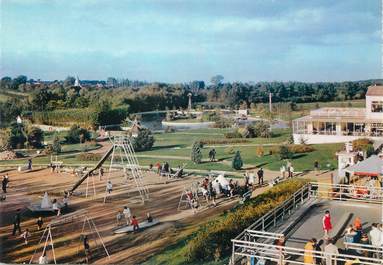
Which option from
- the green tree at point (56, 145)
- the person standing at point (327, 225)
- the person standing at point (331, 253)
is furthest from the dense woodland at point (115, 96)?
the person standing at point (331, 253)

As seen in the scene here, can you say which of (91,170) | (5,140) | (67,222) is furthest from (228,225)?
(5,140)

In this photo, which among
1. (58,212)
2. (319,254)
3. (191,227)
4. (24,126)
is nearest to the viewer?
(319,254)

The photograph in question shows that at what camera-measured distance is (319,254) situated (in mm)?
6637

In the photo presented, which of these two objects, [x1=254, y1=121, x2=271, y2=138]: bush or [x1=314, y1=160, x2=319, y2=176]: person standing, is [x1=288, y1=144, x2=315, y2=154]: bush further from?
[x1=254, y1=121, x2=271, y2=138]: bush

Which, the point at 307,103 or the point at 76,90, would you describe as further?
the point at 76,90

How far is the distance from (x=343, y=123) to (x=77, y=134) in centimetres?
431

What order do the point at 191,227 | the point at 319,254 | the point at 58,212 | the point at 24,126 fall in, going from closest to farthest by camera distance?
1. the point at 319,254
2. the point at 191,227
3. the point at 58,212
4. the point at 24,126

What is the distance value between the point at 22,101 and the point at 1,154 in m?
0.95

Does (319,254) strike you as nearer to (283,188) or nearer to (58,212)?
(283,188)

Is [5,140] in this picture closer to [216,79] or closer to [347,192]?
[216,79]

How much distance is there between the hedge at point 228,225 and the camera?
819 centimetres

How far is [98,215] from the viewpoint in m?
9.28

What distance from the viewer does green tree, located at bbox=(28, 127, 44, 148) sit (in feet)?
33.0

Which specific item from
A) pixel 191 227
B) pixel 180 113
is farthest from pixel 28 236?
pixel 180 113
